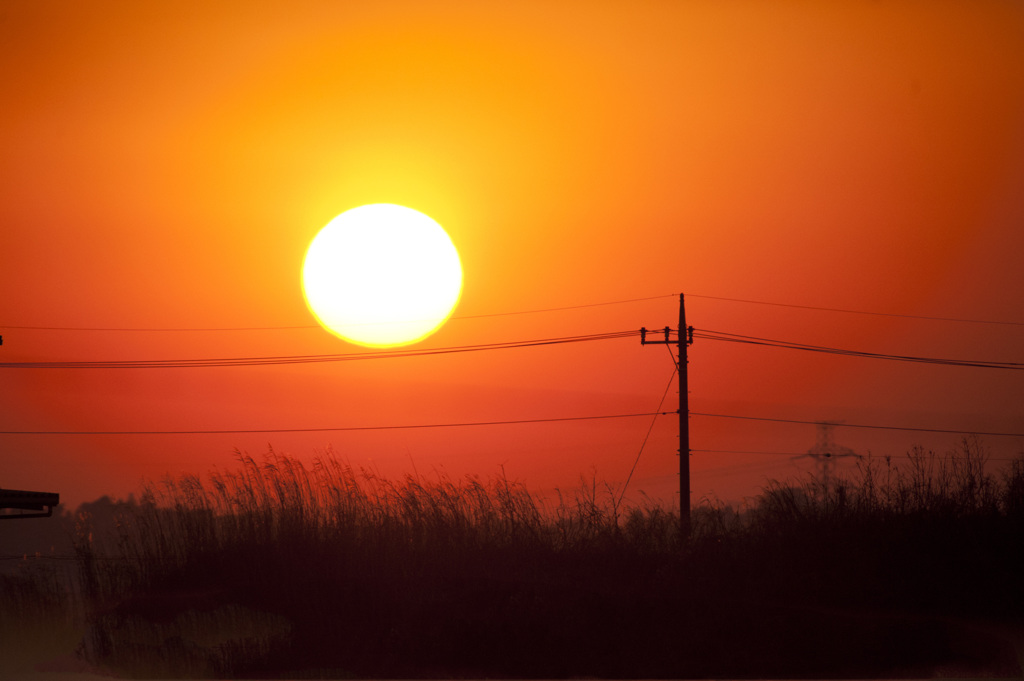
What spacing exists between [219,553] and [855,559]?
9160 mm

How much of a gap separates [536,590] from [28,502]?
27.3ft

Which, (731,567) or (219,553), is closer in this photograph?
(731,567)

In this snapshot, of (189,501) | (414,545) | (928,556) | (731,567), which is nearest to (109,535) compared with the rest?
(189,501)

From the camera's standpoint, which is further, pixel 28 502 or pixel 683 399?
pixel 683 399

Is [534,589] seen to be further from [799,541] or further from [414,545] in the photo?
[799,541]

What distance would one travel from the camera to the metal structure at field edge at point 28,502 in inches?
517

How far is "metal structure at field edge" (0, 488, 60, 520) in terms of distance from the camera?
517 inches

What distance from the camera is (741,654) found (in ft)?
33.0

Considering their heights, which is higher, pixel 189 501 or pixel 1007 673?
pixel 189 501

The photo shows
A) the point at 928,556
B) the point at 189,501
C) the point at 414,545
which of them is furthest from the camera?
the point at 189,501

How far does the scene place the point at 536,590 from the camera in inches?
436

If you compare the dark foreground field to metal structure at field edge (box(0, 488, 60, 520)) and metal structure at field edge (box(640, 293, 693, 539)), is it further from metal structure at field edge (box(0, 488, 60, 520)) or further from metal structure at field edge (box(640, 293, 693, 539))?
metal structure at field edge (box(640, 293, 693, 539))

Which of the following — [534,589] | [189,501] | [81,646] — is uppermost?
[189,501]

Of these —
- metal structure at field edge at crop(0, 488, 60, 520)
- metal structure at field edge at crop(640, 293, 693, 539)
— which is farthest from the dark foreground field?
metal structure at field edge at crop(640, 293, 693, 539)
